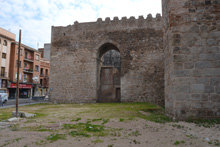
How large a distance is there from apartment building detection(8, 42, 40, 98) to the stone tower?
27108 millimetres

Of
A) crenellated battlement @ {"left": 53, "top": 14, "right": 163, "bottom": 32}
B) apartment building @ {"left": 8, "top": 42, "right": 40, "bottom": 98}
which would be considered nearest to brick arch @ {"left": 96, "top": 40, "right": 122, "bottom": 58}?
crenellated battlement @ {"left": 53, "top": 14, "right": 163, "bottom": 32}

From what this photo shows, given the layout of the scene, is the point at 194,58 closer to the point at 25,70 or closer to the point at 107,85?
the point at 107,85

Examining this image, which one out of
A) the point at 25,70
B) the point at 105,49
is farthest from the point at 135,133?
the point at 25,70

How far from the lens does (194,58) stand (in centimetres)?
546

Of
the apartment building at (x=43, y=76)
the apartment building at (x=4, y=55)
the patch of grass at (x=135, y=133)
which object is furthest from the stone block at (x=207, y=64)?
the apartment building at (x=43, y=76)

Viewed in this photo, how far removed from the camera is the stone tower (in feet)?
17.3

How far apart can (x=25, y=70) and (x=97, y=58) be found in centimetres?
2070

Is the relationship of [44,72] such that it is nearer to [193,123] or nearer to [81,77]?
[81,77]

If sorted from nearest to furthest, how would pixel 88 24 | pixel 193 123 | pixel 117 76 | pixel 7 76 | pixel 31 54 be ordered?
pixel 193 123 < pixel 88 24 < pixel 117 76 < pixel 7 76 < pixel 31 54

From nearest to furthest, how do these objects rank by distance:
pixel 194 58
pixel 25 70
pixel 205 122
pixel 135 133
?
pixel 135 133, pixel 205 122, pixel 194 58, pixel 25 70

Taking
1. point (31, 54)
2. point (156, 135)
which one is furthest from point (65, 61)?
point (31, 54)

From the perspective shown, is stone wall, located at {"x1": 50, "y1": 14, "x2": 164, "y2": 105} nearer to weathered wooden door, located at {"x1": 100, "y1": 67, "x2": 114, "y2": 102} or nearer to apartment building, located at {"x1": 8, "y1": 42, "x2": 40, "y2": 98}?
weathered wooden door, located at {"x1": 100, "y1": 67, "x2": 114, "y2": 102}

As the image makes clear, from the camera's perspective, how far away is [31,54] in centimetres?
3294

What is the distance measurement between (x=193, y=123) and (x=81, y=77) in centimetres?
1159
